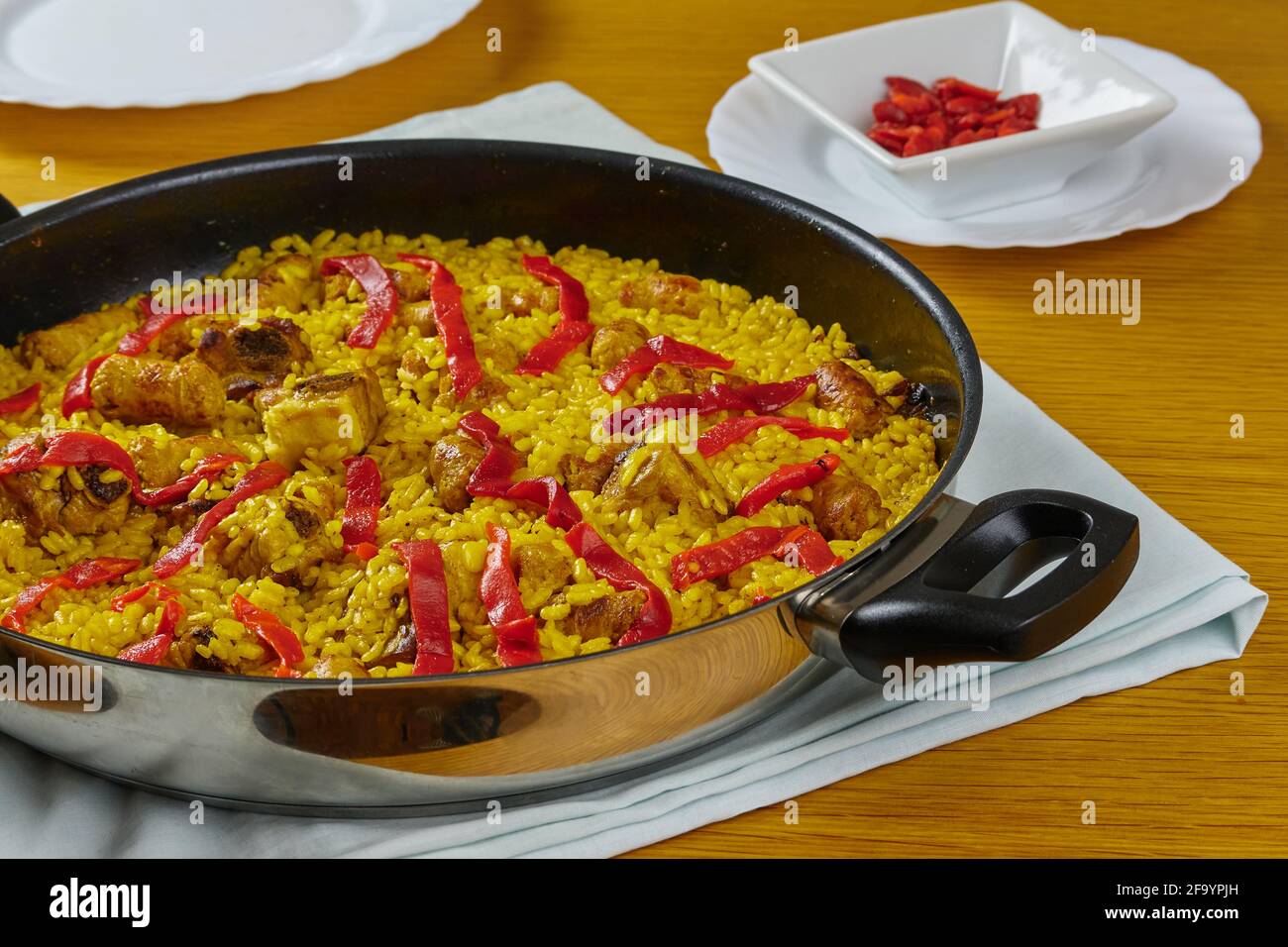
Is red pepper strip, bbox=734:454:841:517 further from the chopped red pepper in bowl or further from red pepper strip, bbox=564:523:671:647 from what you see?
the chopped red pepper in bowl

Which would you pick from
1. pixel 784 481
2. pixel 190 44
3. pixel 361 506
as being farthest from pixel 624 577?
pixel 190 44

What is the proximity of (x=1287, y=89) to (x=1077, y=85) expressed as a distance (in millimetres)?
822

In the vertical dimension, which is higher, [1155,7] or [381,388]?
[1155,7]

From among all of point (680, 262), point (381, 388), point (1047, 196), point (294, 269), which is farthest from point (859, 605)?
point (1047, 196)

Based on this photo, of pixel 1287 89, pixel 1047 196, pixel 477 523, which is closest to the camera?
pixel 477 523

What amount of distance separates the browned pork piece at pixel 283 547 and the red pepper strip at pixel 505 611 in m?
0.23

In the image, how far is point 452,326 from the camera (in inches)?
89.4

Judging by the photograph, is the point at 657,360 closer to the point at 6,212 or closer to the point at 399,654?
the point at 399,654

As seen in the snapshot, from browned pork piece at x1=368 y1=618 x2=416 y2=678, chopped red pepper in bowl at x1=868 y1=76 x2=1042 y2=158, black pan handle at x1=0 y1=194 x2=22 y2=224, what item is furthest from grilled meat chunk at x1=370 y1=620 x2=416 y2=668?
chopped red pepper in bowl at x1=868 y1=76 x2=1042 y2=158

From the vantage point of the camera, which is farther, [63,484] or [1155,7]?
[1155,7]

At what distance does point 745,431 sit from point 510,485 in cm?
36

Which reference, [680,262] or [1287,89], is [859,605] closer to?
[680,262]

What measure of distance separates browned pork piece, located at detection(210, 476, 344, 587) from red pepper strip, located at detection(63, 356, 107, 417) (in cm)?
42

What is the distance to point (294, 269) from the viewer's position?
245cm
